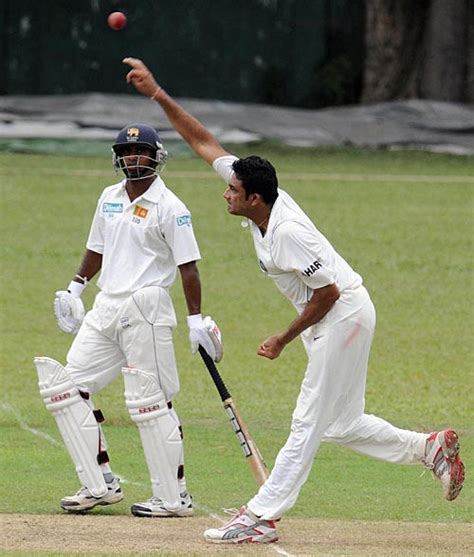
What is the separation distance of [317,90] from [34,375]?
21963mm

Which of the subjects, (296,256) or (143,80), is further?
(143,80)

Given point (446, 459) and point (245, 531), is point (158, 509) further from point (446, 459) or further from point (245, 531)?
point (446, 459)

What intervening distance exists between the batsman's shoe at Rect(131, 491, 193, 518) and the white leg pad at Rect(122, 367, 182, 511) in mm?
33

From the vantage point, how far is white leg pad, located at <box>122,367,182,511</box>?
27.7 ft

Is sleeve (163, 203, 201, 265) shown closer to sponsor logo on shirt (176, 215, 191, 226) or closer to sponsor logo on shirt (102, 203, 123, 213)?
sponsor logo on shirt (176, 215, 191, 226)

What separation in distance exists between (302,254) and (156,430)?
1383 millimetres

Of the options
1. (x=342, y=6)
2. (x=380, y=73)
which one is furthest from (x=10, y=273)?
(x=342, y=6)

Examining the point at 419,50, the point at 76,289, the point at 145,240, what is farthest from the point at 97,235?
the point at 419,50

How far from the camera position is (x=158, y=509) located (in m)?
8.58

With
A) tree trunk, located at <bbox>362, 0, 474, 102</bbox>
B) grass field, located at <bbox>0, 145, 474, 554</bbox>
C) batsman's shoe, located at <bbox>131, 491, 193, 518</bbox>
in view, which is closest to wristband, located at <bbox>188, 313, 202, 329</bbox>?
batsman's shoe, located at <bbox>131, 491, 193, 518</bbox>

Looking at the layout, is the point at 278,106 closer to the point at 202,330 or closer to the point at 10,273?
the point at 10,273

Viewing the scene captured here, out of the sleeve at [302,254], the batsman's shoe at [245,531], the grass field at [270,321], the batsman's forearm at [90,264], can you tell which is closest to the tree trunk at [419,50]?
the grass field at [270,321]

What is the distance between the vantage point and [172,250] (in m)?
8.56

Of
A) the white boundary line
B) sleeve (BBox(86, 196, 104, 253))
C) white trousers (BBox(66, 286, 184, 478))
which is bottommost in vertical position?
the white boundary line
